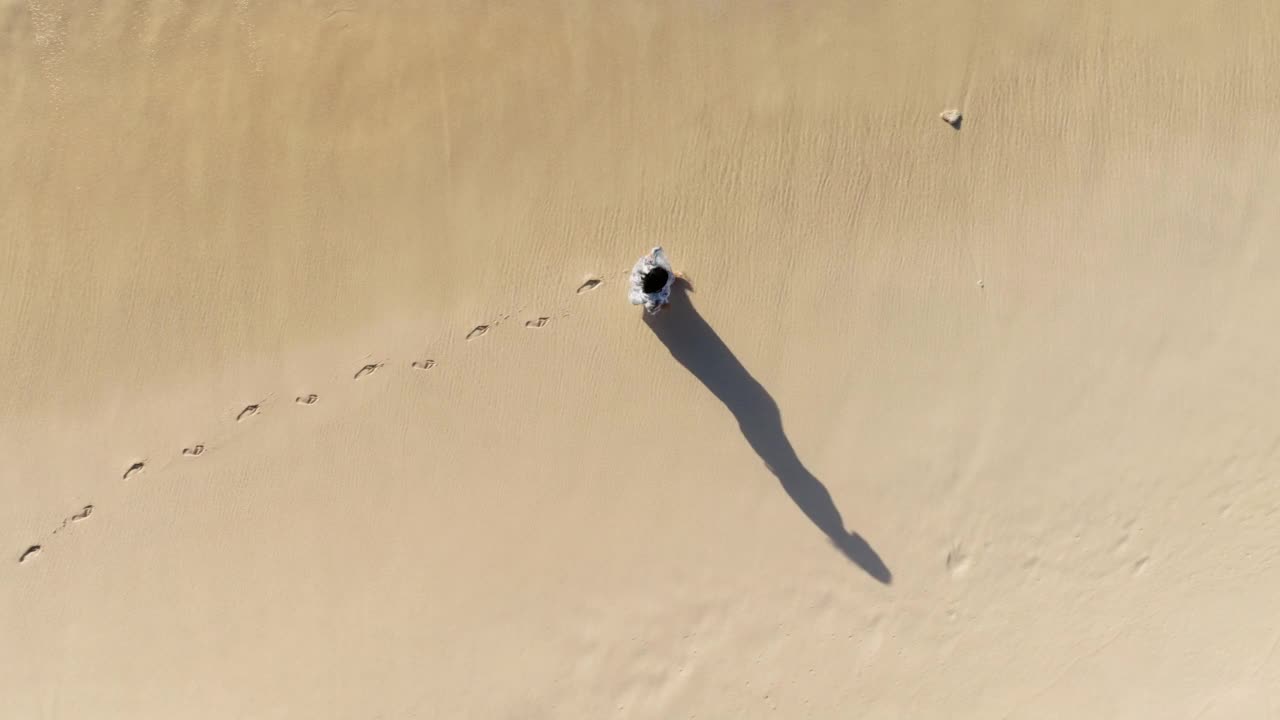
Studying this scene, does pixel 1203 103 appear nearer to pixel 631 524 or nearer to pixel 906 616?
pixel 906 616

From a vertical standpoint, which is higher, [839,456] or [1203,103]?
[1203,103]

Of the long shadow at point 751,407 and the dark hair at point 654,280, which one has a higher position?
the dark hair at point 654,280

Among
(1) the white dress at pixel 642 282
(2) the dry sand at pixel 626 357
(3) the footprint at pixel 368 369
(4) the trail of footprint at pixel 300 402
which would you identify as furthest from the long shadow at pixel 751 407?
(3) the footprint at pixel 368 369

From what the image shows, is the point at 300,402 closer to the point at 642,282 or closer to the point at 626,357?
the point at 626,357

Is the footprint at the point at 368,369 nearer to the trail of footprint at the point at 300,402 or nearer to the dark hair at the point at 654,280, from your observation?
the trail of footprint at the point at 300,402

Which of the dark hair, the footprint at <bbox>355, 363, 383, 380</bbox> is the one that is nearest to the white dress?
the dark hair

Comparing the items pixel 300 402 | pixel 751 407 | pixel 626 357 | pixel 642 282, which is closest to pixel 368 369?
pixel 300 402

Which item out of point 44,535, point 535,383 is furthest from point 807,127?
point 44,535

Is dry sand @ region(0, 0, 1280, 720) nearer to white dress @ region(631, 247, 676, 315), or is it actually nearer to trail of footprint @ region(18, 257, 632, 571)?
trail of footprint @ region(18, 257, 632, 571)
